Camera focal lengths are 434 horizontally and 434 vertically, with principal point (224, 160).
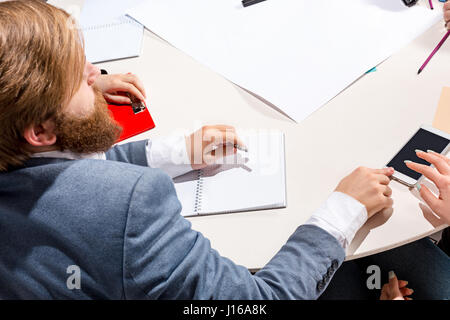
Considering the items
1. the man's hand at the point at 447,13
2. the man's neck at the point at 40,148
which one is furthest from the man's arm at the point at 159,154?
the man's hand at the point at 447,13

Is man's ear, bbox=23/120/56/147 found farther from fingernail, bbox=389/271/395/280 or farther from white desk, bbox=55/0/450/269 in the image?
fingernail, bbox=389/271/395/280

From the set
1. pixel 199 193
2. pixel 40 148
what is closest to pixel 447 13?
pixel 199 193

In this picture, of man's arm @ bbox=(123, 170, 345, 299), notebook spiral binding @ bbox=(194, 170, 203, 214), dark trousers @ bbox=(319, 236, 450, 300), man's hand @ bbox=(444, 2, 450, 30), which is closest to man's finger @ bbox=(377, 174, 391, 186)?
man's arm @ bbox=(123, 170, 345, 299)

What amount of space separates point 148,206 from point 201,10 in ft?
2.62

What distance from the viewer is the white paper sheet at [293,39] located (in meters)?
1.05

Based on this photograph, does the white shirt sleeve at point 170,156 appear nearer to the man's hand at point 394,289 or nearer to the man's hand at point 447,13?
→ the man's hand at point 394,289

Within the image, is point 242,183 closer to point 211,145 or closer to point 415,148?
point 211,145

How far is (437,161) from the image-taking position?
0.86 metres

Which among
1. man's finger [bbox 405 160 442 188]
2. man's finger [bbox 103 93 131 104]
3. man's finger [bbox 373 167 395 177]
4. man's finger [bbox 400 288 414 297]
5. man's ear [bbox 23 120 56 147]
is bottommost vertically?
man's finger [bbox 400 288 414 297]

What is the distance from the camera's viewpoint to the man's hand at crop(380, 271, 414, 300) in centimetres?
96

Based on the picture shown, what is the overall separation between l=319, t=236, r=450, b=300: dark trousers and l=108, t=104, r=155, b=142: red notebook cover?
598mm

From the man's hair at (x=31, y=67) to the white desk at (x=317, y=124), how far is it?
14.6 inches

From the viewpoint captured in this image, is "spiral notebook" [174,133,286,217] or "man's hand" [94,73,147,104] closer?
"spiral notebook" [174,133,286,217]

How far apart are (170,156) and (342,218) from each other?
0.41m
